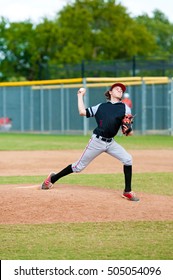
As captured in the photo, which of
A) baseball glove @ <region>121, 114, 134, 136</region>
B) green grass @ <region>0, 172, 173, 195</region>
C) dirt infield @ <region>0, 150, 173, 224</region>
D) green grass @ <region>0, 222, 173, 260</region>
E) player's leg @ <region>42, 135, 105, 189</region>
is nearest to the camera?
green grass @ <region>0, 222, 173, 260</region>

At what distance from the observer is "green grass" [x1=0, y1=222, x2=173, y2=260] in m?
7.72

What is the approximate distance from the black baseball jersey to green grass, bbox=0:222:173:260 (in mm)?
1818

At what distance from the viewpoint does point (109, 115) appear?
427 inches

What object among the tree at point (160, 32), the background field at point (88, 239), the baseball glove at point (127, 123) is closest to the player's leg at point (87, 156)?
the baseball glove at point (127, 123)

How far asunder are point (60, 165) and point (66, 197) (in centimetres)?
722

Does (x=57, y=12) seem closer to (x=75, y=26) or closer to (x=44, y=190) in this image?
(x=75, y=26)

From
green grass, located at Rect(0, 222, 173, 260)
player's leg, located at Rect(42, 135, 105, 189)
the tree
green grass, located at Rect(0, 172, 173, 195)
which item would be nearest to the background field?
green grass, located at Rect(0, 222, 173, 260)

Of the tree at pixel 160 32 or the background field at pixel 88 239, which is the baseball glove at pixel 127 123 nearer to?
the background field at pixel 88 239

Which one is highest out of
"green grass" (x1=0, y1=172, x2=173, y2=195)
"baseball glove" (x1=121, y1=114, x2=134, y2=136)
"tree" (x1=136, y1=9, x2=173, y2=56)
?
"tree" (x1=136, y1=9, x2=173, y2=56)

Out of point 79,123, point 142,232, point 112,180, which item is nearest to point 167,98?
point 79,123

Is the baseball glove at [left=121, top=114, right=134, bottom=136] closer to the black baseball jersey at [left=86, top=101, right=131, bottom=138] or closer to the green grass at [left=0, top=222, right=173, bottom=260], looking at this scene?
the black baseball jersey at [left=86, top=101, right=131, bottom=138]

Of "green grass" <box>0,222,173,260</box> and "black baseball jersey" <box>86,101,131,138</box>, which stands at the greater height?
"black baseball jersey" <box>86,101,131,138</box>

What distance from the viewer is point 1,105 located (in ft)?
134

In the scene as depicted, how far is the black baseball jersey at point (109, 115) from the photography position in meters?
10.8
